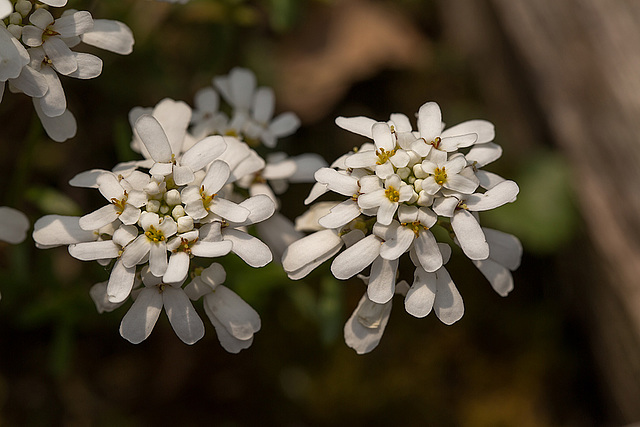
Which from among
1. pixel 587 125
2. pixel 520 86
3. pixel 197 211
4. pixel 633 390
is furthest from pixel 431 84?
pixel 197 211

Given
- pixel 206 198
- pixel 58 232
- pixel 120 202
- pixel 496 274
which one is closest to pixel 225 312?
pixel 206 198

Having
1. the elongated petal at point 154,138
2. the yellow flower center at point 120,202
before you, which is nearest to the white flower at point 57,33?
the elongated petal at point 154,138

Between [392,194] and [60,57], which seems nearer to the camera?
[392,194]

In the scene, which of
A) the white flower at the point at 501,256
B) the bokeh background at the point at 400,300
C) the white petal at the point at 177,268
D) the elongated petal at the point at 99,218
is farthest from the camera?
the bokeh background at the point at 400,300

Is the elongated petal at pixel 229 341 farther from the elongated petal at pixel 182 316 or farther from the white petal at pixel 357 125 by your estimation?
the white petal at pixel 357 125

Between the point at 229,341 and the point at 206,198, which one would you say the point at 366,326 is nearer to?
the point at 229,341

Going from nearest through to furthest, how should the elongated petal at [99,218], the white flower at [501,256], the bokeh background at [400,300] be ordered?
the elongated petal at [99,218]
the white flower at [501,256]
the bokeh background at [400,300]

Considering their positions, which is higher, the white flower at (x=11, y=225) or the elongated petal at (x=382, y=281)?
the elongated petal at (x=382, y=281)
